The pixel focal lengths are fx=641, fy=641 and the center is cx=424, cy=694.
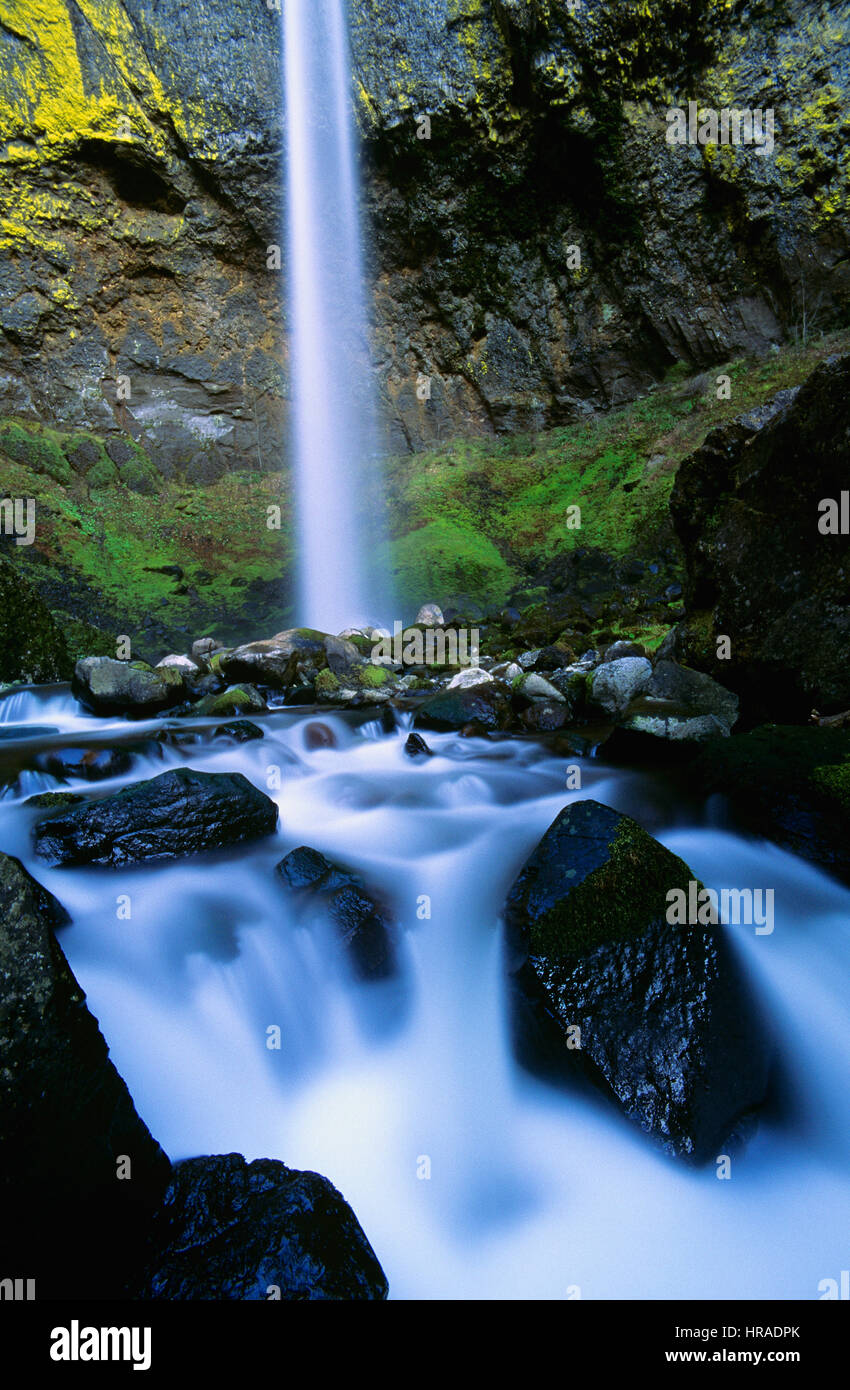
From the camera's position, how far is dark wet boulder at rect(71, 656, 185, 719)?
7895 mm

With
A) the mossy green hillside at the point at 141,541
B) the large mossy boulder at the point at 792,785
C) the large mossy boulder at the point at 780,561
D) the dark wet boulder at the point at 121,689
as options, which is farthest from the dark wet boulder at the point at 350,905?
the mossy green hillside at the point at 141,541

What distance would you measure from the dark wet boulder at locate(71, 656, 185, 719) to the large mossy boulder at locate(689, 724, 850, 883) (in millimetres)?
6511

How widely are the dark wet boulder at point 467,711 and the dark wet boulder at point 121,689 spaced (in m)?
3.42

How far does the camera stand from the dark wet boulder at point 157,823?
137 inches

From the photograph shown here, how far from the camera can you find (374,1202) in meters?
2.15

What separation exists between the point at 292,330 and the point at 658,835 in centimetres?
2666

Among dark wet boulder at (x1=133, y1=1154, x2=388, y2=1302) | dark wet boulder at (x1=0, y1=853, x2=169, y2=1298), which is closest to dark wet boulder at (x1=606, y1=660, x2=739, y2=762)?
dark wet boulder at (x1=133, y1=1154, x2=388, y2=1302)

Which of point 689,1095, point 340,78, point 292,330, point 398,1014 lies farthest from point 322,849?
point 340,78

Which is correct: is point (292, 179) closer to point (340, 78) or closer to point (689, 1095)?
point (340, 78)

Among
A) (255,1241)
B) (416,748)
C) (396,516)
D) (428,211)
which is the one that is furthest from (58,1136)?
(428,211)

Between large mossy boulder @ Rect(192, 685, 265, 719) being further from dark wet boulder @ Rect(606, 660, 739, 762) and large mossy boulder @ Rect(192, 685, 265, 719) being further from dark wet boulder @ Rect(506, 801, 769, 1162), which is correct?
dark wet boulder @ Rect(506, 801, 769, 1162)

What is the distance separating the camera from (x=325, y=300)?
81.7 ft

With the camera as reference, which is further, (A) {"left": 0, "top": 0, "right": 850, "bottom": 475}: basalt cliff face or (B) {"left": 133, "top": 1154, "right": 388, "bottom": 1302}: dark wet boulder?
(A) {"left": 0, "top": 0, "right": 850, "bottom": 475}: basalt cliff face

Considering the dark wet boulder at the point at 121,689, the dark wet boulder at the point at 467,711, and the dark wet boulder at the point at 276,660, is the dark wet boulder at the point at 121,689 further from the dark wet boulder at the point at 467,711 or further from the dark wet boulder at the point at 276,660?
the dark wet boulder at the point at 467,711
